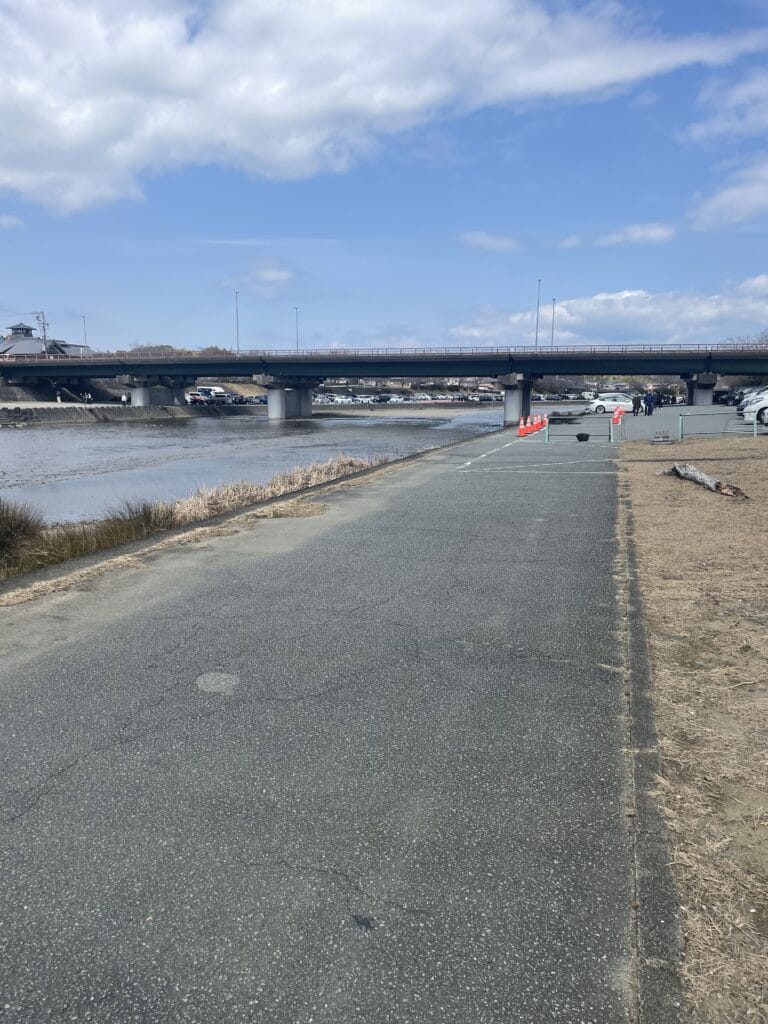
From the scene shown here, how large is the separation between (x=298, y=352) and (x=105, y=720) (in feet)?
254

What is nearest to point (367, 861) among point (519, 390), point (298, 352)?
point (519, 390)

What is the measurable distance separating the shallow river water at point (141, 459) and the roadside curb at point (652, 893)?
52.1ft

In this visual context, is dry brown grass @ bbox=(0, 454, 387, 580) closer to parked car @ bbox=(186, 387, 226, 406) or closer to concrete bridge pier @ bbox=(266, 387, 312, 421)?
concrete bridge pier @ bbox=(266, 387, 312, 421)

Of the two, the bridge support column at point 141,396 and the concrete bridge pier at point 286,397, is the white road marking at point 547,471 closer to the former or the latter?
the concrete bridge pier at point 286,397

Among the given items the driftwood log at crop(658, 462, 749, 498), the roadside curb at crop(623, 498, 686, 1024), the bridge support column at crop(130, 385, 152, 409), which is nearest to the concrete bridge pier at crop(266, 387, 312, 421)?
the bridge support column at crop(130, 385, 152, 409)

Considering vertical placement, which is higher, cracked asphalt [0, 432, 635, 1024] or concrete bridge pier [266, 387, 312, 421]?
concrete bridge pier [266, 387, 312, 421]

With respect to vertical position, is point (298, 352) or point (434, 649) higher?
point (298, 352)

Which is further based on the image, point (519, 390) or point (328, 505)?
point (519, 390)

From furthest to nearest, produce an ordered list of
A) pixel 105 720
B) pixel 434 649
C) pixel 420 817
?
pixel 434 649, pixel 105 720, pixel 420 817

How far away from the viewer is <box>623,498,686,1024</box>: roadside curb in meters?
2.40

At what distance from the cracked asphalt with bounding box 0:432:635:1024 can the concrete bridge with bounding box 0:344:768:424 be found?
2345 inches

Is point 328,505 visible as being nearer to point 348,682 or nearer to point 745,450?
point 348,682

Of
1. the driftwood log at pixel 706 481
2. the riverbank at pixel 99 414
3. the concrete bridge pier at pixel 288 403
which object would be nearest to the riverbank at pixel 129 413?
the riverbank at pixel 99 414

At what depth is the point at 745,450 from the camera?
22.6m
